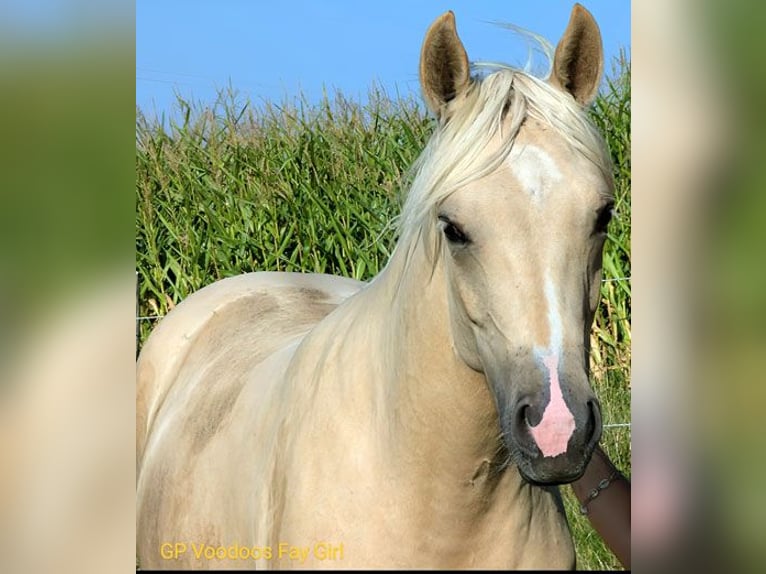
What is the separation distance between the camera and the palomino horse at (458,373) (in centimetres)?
161

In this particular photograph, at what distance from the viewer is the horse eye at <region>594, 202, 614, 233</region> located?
68.0 inches

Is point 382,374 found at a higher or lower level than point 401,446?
higher

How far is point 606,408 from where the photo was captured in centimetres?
474

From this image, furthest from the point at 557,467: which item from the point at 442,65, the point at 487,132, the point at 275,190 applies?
the point at 275,190

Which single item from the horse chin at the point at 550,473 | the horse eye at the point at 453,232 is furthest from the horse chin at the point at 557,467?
the horse eye at the point at 453,232

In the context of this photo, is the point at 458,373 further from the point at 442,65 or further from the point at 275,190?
the point at 275,190

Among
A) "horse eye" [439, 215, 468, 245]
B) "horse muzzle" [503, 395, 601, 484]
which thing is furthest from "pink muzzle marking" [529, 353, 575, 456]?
"horse eye" [439, 215, 468, 245]

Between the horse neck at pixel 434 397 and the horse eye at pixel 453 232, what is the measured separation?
0.10 metres

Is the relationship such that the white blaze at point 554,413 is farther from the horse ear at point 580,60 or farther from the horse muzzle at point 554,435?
the horse ear at point 580,60

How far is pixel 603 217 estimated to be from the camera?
174 centimetres
